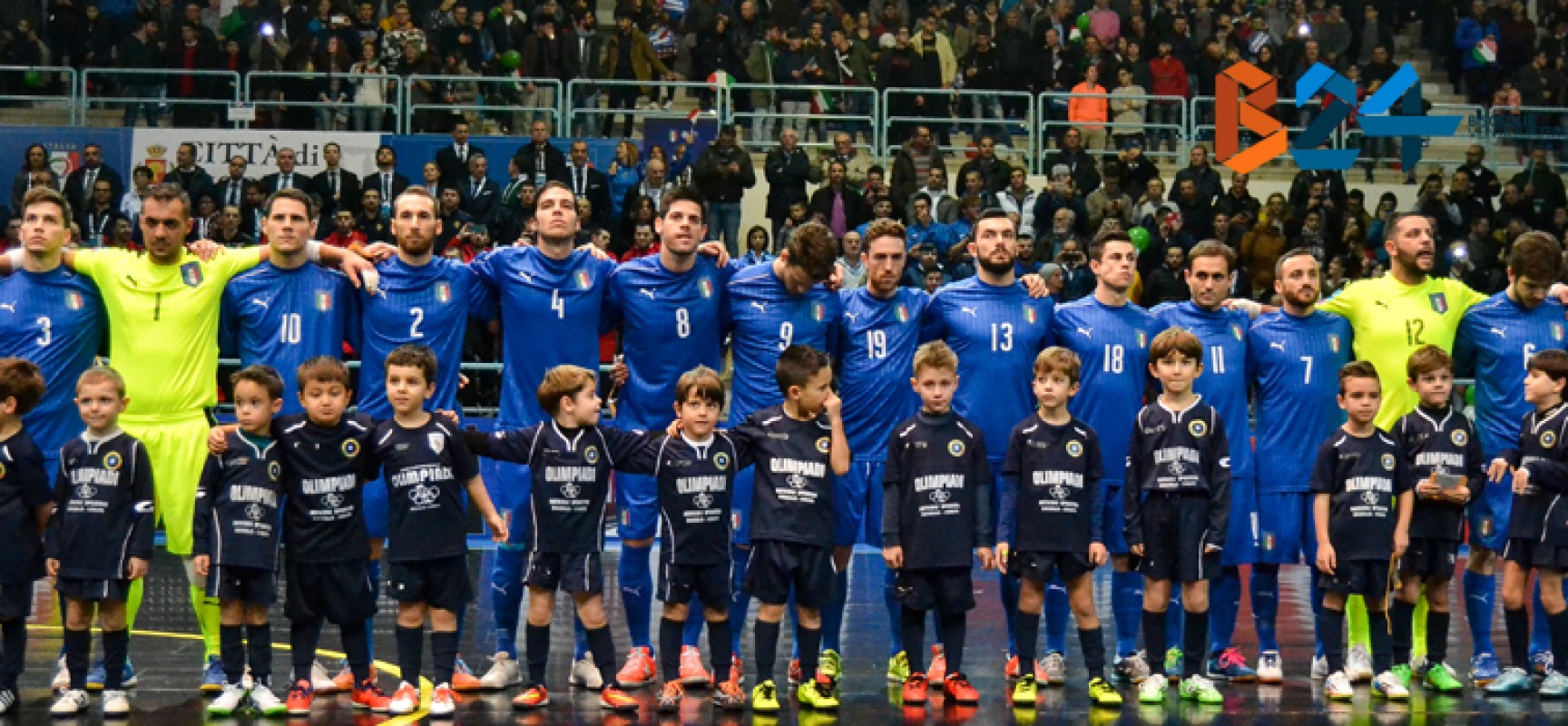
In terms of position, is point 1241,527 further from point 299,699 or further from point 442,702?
point 299,699

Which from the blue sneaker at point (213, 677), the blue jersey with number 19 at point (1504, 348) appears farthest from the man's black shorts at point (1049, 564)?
the blue sneaker at point (213, 677)

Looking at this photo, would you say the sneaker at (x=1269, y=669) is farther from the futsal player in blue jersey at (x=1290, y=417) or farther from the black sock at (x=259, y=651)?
the black sock at (x=259, y=651)

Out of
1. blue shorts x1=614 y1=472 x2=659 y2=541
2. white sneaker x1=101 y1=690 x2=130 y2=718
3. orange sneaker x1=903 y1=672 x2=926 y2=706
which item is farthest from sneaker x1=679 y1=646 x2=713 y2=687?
white sneaker x1=101 y1=690 x2=130 y2=718

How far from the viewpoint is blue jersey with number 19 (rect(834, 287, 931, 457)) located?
30.8ft

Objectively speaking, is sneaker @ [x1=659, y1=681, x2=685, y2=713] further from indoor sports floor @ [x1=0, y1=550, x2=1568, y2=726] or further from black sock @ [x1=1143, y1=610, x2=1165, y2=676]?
black sock @ [x1=1143, y1=610, x2=1165, y2=676]

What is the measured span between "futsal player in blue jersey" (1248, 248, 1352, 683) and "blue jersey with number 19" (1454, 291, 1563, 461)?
0.76 meters

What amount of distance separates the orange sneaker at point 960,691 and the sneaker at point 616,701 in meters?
1.56

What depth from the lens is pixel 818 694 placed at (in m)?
8.62

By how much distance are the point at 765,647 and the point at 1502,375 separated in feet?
14.3

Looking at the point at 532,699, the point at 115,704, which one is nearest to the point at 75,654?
the point at 115,704

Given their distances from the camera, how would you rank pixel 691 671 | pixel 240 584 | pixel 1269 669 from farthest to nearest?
1. pixel 1269 669
2. pixel 691 671
3. pixel 240 584

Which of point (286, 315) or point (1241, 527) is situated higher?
point (286, 315)

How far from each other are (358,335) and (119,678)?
6.89ft

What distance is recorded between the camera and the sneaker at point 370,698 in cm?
845
